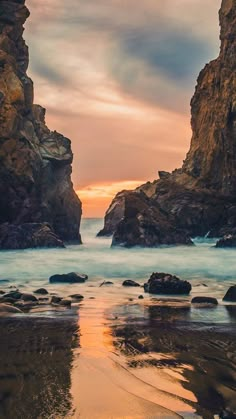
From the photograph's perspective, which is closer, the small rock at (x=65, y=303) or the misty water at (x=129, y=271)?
the small rock at (x=65, y=303)

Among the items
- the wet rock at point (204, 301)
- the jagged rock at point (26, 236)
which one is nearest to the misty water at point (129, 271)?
the wet rock at point (204, 301)

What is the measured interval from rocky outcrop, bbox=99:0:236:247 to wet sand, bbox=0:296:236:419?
3457 centimetres

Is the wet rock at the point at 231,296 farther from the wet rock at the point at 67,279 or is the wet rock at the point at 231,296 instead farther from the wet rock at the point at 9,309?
the wet rock at the point at 67,279

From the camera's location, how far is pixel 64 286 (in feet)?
52.5

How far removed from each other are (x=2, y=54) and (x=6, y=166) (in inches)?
454

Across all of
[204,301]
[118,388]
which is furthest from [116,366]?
[204,301]

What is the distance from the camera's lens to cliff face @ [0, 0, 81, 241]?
146 ft

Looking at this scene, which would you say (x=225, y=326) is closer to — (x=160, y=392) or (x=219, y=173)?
(x=160, y=392)

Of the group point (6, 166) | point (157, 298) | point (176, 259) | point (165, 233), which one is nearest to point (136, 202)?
point (165, 233)

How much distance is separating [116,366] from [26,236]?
35981mm

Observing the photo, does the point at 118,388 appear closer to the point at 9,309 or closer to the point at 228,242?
the point at 9,309

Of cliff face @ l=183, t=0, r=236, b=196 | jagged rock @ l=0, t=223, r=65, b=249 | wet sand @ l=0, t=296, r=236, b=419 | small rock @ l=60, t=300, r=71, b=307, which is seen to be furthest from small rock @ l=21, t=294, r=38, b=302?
cliff face @ l=183, t=0, r=236, b=196

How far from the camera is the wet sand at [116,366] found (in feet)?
14.3

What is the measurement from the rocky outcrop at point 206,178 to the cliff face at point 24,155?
305 inches
